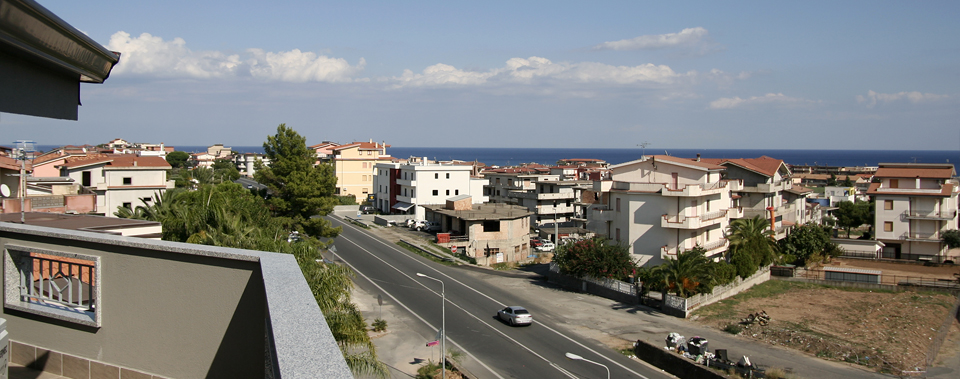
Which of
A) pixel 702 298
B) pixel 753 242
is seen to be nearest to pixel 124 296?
pixel 702 298

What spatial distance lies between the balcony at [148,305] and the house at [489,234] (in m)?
44.0

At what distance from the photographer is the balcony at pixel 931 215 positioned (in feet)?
166

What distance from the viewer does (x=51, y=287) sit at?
634cm

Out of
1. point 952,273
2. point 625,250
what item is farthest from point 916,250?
point 625,250

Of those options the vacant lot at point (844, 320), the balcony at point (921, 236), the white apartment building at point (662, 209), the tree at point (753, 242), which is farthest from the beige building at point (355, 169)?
the balcony at point (921, 236)

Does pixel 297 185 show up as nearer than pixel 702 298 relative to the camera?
No

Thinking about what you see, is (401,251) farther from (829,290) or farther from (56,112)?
(56,112)

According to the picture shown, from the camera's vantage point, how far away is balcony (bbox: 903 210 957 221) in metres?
50.6

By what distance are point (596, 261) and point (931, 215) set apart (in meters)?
35.1

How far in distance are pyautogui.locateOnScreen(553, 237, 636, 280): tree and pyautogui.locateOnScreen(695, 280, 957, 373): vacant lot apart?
18.6ft

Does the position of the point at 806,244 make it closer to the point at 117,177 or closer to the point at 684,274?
the point at 684,274

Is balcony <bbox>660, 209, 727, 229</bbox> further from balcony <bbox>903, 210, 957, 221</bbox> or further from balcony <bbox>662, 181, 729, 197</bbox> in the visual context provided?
balcony <bbox>903, 210, 957, 221</bbox>

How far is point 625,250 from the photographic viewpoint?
38.1 m

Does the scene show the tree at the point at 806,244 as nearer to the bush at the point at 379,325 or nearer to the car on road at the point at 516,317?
the car on road at the point at 516,317
